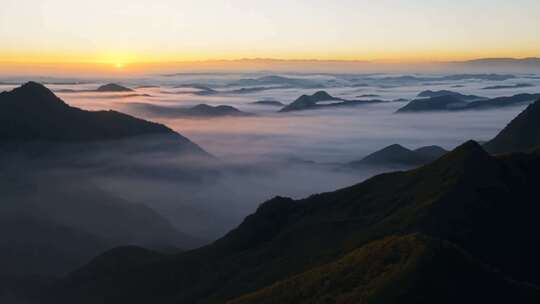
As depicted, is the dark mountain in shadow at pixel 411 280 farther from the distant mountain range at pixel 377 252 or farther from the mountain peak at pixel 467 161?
the mountain peak at pixel 467 161

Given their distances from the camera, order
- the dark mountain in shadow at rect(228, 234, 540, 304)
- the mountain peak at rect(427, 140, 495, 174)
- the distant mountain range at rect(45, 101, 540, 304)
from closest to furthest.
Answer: the dark mountain in shadow at rect(228, 234, 540, 304) < the distant mountain range at rect(45, 101, 540, 304) < the mountain peak at rect(427, 140, 495, 174)

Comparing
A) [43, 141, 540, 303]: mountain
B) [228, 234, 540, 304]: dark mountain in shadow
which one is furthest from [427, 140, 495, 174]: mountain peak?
[228, 234, 540, 304]: dark mountain in shadow

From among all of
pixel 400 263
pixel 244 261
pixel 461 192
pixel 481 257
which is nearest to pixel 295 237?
pixel 244 261

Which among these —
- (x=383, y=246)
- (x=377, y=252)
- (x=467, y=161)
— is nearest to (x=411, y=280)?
(x=377, y=252)

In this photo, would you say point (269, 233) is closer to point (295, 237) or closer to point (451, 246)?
point (295, 237)

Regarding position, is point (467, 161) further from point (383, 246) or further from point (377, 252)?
point (377, 252)

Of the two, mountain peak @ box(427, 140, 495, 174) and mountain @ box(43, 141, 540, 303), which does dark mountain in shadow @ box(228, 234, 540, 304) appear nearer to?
mountain @ box(43, 141, 540, 303)

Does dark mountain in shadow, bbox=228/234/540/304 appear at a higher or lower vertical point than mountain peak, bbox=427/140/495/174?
lower

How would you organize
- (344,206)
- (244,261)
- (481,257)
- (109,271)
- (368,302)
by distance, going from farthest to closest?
(109,271) → (344,206) → (244,261) → (481,257) → (368,302)
